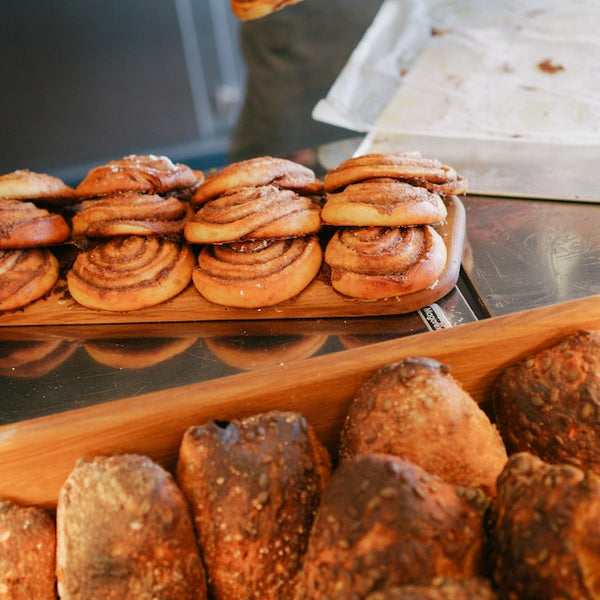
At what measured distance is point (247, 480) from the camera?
3.68 feet

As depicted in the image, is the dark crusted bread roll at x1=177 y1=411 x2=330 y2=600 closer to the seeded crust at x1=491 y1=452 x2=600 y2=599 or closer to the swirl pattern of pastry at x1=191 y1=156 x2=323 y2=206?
the seeded crust at x1=491 y1=452 x2=600 y2=599

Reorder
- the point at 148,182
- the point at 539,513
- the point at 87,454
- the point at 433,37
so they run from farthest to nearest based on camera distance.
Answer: the point at 433,37 < the point at 148,182 < the point at 87,454 < the point at 539,513

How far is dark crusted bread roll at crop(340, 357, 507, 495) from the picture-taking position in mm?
1158

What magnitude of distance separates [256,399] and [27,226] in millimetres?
1096

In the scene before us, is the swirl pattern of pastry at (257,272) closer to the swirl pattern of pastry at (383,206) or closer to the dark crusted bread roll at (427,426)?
the swirl pattern of pastry at (383,206)

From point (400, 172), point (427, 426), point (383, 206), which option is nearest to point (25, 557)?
point (427, 426)

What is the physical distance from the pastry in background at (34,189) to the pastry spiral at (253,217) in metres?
0.58

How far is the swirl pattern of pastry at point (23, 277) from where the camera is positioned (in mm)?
1884

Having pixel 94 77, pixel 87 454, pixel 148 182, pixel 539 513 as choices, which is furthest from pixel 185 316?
pixel 94 77

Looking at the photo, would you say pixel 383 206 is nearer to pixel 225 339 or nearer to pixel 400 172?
pixel 400 172

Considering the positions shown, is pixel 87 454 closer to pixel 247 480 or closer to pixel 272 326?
pixel 247 480

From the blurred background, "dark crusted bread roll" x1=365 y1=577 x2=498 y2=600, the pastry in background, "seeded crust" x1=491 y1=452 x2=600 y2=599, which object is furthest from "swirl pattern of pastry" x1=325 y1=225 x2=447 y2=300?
the blurred background

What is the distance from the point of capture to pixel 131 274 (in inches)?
72.5

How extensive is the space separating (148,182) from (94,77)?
4.30 metres
